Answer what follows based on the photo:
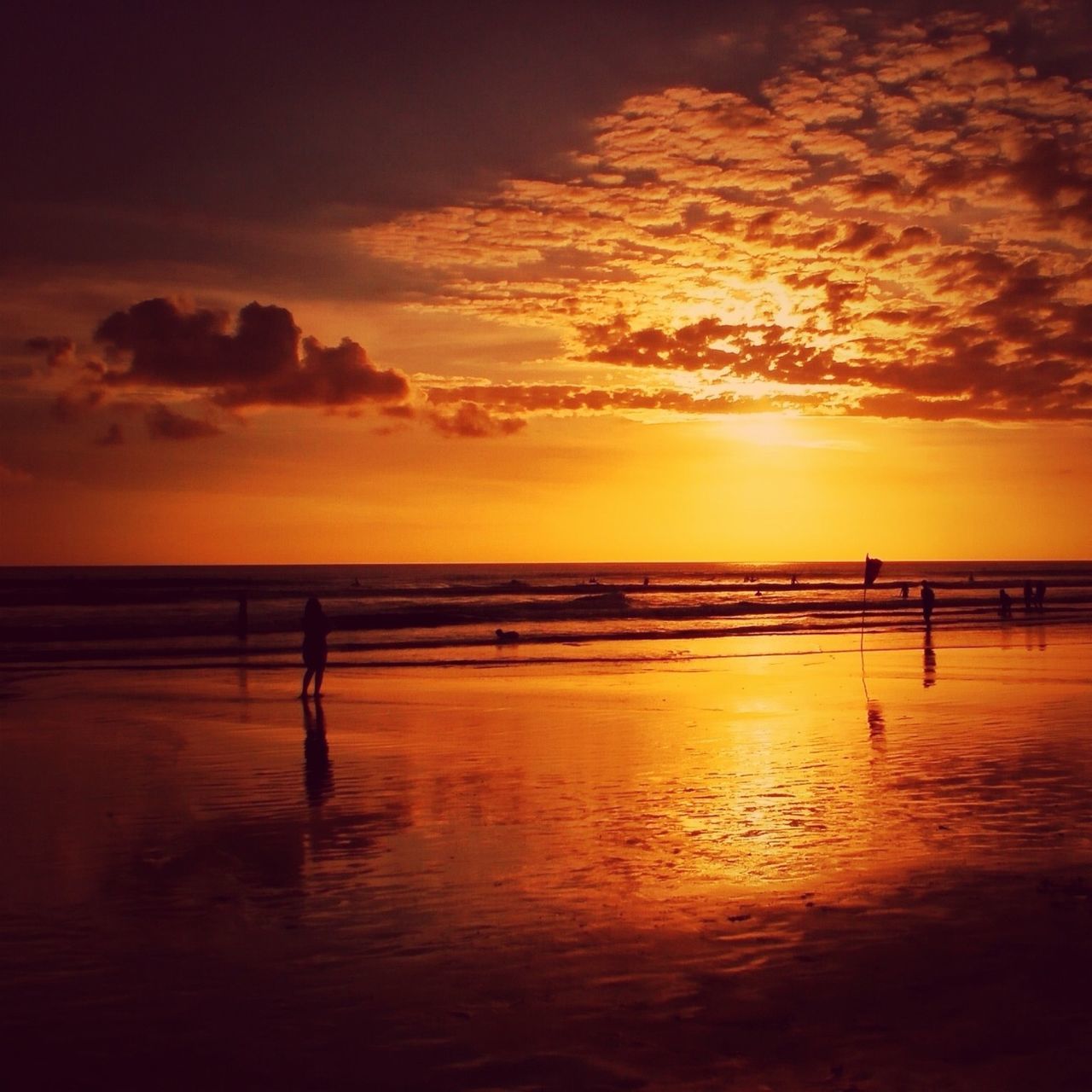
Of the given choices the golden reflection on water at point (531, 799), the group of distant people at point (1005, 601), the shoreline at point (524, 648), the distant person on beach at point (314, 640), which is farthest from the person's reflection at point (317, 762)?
the group of distant people at point (1005, 601)

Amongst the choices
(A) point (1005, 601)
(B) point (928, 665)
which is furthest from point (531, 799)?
(A) point (1005, 601)

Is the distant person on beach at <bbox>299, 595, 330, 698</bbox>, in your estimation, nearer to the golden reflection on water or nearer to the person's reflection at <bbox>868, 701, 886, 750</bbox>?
the golden reflection on water

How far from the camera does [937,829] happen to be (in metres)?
10.4

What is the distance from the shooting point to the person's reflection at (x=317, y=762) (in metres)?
12.7

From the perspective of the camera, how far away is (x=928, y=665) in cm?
2967

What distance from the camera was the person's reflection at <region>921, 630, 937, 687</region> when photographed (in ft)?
82.9

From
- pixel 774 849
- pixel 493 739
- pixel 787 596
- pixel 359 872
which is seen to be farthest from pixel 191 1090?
pixel 787 596

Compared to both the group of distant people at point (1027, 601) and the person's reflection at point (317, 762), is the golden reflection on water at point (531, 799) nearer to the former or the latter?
the person's reflection at point (317, 762)

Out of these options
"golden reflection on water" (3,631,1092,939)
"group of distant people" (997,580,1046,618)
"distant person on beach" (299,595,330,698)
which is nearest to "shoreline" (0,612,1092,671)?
"group of distant people" (997,580,1046,618)

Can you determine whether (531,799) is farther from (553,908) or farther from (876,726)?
(876,726)

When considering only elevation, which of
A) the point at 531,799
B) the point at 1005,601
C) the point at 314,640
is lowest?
the point at 531,799

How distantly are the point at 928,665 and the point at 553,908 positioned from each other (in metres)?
23.8

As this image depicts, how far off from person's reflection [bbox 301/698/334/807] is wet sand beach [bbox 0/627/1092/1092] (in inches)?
7.3

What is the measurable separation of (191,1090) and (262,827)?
585cm
